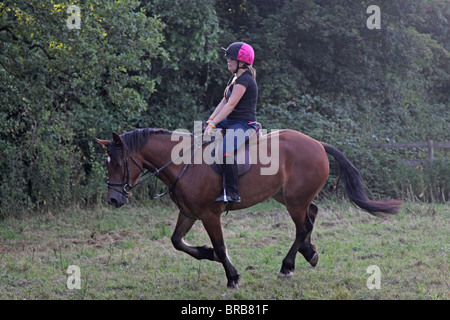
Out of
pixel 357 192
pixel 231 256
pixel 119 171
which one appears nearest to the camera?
pixel 119 171

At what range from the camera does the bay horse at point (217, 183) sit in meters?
6.37

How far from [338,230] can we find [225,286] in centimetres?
414

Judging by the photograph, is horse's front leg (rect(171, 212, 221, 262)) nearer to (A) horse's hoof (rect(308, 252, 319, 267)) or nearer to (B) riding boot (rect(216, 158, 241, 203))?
(B) riding boot (rect(216, 158, 241, 203))

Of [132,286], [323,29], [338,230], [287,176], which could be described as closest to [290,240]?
[338,230]

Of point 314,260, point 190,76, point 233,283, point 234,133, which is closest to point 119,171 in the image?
point 234,133

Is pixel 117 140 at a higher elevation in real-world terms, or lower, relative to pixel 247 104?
lower

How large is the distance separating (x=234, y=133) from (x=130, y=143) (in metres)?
1.25

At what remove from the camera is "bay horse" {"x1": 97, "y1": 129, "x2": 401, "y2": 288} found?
637 cm

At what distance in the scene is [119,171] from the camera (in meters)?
6.30

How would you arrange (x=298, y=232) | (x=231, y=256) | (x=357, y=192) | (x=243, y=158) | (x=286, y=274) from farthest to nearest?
(x=231, y=256)
(x=357, y=192)
(x=298, y=232)
(x=286, y=274)
(x=243, y=158)

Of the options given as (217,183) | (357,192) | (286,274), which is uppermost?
(217,183)

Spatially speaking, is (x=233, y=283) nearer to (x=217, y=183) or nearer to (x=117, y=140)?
(x=217, y=183)

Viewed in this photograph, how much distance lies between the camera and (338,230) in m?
10.2

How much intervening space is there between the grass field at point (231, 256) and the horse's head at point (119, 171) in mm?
1187
